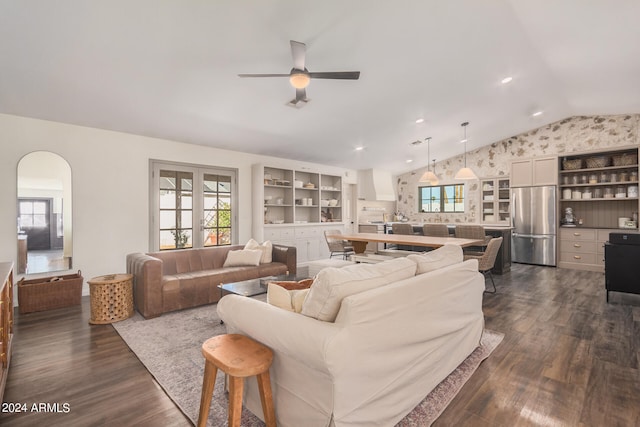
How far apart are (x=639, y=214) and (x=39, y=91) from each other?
9.75 m

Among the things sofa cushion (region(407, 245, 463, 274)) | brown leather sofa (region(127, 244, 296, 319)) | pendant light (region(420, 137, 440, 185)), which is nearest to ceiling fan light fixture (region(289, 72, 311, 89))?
sofa cushion (region(407, 245, 463, 274))

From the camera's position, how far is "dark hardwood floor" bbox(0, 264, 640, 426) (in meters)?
1.80

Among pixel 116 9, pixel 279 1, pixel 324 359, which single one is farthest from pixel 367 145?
pixel 324 359

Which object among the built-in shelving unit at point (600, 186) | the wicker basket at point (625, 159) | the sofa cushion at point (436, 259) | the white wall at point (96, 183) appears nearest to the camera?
the sofa cushion at point (436, 259)

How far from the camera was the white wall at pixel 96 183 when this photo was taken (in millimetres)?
3834

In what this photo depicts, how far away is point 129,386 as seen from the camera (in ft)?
6.93

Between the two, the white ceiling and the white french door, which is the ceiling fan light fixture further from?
the white french door

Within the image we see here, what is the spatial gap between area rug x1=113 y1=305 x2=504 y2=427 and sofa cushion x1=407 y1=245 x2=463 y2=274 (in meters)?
0.80

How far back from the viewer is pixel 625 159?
613 centimetres

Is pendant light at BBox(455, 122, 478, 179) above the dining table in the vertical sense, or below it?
above

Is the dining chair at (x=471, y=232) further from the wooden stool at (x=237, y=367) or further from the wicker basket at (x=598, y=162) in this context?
the wooden stool at (x=237, y=367)

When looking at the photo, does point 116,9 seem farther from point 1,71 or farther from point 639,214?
point 639,214

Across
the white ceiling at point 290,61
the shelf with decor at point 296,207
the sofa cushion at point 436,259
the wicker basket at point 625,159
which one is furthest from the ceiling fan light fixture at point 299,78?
the wicker basket at point 625,159

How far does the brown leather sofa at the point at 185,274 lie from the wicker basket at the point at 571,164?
641 centimetres
